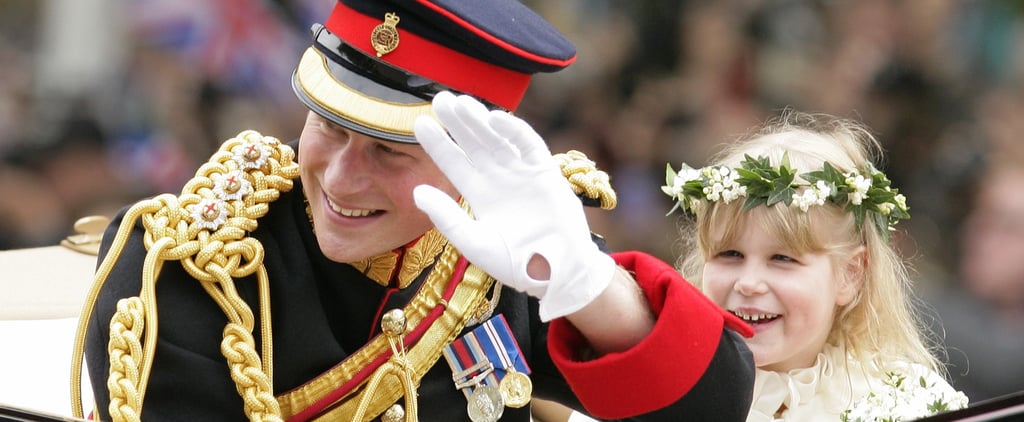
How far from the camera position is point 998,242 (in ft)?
12.5

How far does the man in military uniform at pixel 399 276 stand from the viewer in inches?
64.7

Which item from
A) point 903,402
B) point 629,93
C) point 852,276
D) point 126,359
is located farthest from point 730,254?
point 629,93

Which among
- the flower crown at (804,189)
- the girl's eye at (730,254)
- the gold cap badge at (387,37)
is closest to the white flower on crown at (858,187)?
the flower crown at (804,189)

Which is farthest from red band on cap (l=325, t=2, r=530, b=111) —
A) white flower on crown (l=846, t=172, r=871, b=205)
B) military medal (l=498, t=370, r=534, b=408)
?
white flower on crown (l=846, t=172, r=871, b=205)

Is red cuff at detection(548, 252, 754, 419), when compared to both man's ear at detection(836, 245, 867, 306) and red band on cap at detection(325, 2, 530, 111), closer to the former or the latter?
red band on cap at detection(325, 2, 530, 111)

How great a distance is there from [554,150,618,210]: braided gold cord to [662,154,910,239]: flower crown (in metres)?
0.38

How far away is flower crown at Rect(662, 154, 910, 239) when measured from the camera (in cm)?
251

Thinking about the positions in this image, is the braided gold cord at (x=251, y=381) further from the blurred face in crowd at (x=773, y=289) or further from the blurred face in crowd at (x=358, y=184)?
the blurred face in crowd at (x=773, y=289)

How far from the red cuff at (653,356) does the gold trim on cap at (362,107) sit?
34 cm

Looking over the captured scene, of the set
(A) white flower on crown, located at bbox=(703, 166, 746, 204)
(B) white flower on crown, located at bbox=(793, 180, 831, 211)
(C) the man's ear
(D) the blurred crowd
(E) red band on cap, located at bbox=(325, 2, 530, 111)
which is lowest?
(D) the blurred crowd

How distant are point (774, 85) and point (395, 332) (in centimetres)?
281

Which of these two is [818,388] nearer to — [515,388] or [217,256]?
[515,388]

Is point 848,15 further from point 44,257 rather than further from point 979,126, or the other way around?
point 44,257

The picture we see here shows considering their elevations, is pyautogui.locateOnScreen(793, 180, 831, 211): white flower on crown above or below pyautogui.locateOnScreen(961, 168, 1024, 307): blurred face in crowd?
above
